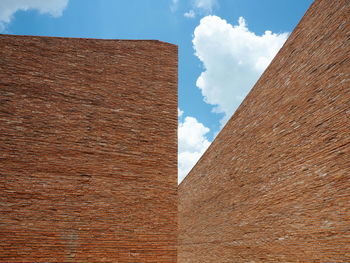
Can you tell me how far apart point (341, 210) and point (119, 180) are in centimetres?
359

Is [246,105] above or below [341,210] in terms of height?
above

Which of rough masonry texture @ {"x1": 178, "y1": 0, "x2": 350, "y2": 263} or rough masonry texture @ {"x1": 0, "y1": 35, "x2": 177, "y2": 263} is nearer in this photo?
rough masonry texture @ {"x1": 178, "y1": 0, "x2": 350, "y2": 263}

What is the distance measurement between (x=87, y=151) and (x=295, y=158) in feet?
12.8

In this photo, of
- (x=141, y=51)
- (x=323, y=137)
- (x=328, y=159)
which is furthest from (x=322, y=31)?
(x=141, y=51)

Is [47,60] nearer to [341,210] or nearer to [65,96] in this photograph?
[65,96]

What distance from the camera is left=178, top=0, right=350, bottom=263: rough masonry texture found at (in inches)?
187

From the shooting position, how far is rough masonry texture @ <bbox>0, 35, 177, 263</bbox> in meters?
4.85

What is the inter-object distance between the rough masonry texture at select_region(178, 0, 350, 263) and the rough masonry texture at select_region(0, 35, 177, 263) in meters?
2.25

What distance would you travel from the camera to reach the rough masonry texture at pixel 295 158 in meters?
4.75

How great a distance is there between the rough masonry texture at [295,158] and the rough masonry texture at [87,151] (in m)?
2.25

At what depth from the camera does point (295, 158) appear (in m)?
5.73

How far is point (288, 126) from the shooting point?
6.13m

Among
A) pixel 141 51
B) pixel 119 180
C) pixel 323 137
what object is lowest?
pixel 119 180

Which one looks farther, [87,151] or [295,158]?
[295,158]
